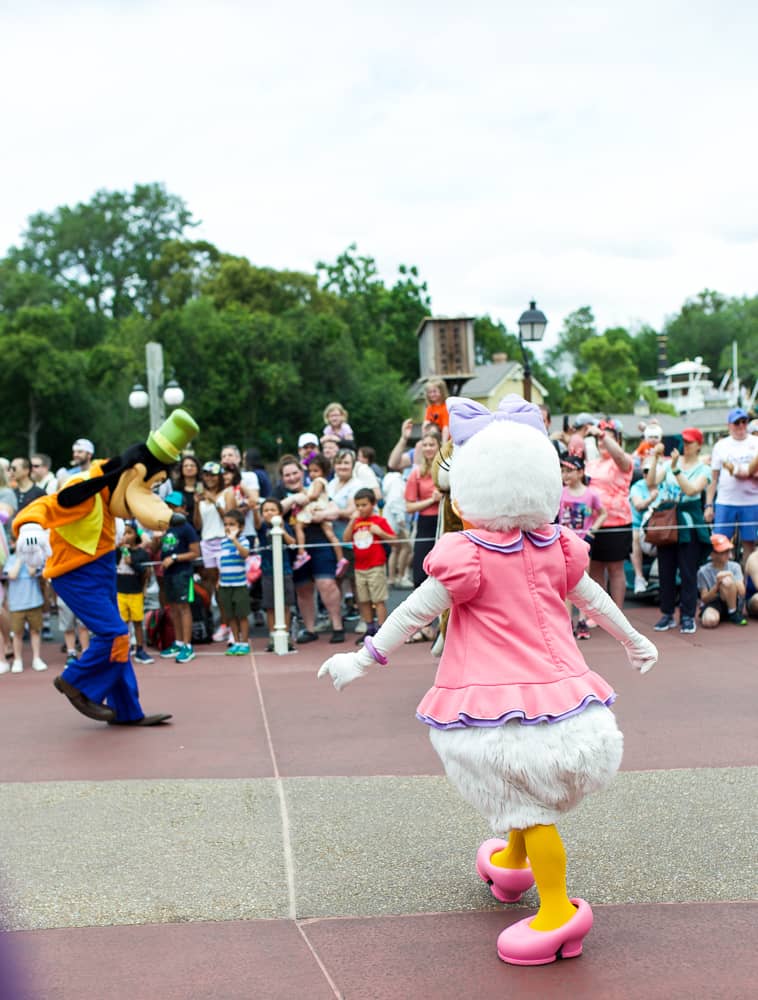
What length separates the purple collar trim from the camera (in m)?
3.78

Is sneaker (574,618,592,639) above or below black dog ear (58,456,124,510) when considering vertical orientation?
below

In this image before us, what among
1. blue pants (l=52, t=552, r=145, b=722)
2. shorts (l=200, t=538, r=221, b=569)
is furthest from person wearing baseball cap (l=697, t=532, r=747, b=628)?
blue pants (l=52, t=552, r=145, b=722)

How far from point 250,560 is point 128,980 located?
657 centimetres

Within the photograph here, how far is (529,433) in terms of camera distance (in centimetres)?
388

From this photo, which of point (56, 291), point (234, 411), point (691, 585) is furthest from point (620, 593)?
point (56, 291)

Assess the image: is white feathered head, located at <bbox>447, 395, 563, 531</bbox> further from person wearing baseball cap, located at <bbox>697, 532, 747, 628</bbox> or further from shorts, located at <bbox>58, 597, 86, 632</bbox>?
shorts, located at <bbox>58, 597, 86, 632</bbox>

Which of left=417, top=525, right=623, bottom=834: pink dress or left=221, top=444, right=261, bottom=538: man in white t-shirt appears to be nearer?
left=417, top=525, right=623, bottom=834: pink dress

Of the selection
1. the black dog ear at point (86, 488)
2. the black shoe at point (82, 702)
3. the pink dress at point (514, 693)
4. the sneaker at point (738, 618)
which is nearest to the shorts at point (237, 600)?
the black shoe at point (82, 702)

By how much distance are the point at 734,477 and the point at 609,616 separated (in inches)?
266

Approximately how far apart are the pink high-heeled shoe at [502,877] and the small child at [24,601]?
6.40 meters

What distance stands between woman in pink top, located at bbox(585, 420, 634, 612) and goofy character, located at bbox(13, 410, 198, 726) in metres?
4.36

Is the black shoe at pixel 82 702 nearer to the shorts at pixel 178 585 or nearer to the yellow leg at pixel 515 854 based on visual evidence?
the shorts at pixel 178 585

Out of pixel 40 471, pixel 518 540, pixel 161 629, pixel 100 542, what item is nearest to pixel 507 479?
A: pixel 518 540

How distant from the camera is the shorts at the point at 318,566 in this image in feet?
33.9
